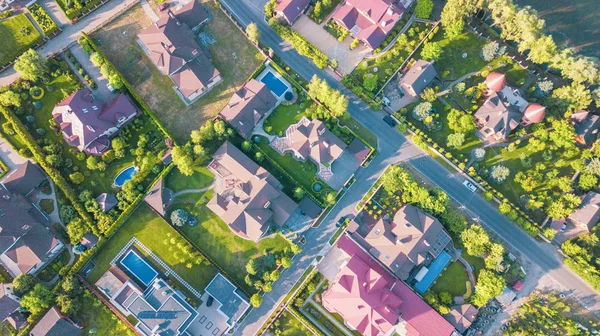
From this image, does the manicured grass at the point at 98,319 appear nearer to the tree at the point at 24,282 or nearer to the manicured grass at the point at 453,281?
the tree at the point at 24,282

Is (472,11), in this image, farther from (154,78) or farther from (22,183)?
(22,183)

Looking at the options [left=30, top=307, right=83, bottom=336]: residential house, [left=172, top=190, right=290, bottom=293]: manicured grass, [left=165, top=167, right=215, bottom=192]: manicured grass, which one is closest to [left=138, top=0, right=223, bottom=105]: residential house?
[left=165, top=167, right=215, bottom=192]: manicured grass

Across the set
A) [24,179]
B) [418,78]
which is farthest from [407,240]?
[24,179]

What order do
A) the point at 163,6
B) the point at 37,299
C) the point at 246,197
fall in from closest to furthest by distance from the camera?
1. the point at 37,299
2. the point at 246,197
3. the point at 163,6

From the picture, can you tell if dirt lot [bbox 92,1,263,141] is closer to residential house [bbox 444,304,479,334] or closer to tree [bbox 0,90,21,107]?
tree [bbox 0,90,21,107]

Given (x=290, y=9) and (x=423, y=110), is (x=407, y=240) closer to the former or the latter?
(x=423, y=110)

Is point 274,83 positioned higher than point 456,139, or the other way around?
point 456,139
